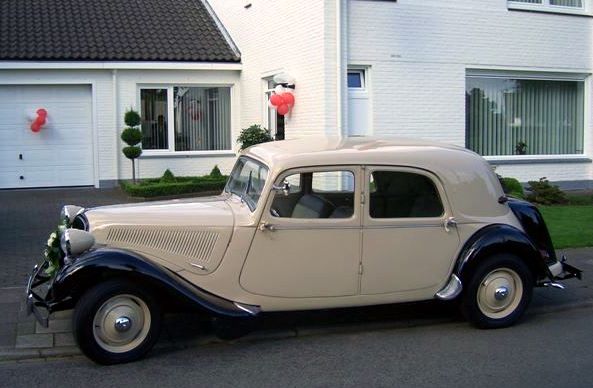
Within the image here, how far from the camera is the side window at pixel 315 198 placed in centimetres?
595

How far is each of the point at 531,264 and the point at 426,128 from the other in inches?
306

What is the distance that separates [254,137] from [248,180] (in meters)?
8.82

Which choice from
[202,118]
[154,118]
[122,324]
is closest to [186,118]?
[202,118]

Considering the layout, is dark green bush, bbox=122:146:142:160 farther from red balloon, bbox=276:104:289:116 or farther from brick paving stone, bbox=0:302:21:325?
brick paving stone, bbox=0:302:21:325

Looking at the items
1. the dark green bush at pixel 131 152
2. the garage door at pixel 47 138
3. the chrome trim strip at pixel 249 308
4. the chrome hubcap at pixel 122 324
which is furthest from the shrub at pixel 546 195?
the chrome hubcap at pixel 122 324

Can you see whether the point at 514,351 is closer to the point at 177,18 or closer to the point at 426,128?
the point at 426,128

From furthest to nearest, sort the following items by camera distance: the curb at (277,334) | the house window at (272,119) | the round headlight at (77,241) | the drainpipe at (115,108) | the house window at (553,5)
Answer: the drainpipe at (115,108)
the house window at (272,119)
the house window at (553,5)
the curb at (277,334)
the round headlight at (77,241)

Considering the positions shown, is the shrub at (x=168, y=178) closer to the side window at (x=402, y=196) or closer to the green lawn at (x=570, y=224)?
the green lawn at (x=570, y=224)

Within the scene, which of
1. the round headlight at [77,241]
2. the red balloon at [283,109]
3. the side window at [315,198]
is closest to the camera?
the round headlight at [77,241]

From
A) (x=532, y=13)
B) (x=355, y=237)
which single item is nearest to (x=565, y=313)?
(x=355, y=237)

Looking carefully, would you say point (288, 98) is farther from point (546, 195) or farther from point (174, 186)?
point (546, 195)

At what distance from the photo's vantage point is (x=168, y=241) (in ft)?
18.8

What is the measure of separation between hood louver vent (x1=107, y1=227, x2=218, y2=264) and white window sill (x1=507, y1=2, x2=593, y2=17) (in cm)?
1109

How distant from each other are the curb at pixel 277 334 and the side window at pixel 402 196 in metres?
1.09
